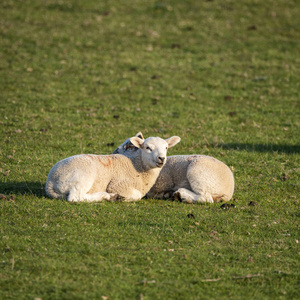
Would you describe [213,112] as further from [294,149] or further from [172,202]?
[172,202]

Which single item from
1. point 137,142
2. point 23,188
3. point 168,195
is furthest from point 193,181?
point 23,188

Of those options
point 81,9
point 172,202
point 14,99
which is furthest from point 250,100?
point 81,9

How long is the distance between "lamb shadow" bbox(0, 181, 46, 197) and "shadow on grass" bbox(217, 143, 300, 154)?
617cm

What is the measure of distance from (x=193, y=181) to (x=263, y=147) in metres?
5.46

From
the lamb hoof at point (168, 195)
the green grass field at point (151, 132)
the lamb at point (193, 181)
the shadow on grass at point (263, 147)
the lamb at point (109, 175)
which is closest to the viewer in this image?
the green grass field at point (151, 132)

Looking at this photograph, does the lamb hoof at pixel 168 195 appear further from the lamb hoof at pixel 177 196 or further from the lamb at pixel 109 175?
the lamb at pixel 109 175

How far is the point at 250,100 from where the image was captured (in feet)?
64.2

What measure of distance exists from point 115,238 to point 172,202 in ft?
7.94

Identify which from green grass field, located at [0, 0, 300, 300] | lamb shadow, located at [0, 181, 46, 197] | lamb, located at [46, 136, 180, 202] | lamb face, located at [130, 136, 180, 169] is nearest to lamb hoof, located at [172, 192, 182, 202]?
green grass field, located at [0, 0, 300, 300]

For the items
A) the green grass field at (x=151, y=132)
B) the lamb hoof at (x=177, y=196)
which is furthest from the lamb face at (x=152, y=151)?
the green grass field at (x=151, y=132)

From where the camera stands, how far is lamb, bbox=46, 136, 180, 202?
9.30 meters

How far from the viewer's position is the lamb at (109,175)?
9305 millimetres

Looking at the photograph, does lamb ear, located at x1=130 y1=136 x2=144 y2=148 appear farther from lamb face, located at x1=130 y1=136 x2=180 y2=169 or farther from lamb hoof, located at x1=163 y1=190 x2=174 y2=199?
lamb hoof, located at x1=163 y1=190 x2=174 y2=199

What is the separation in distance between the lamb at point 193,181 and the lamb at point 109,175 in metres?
0.29
